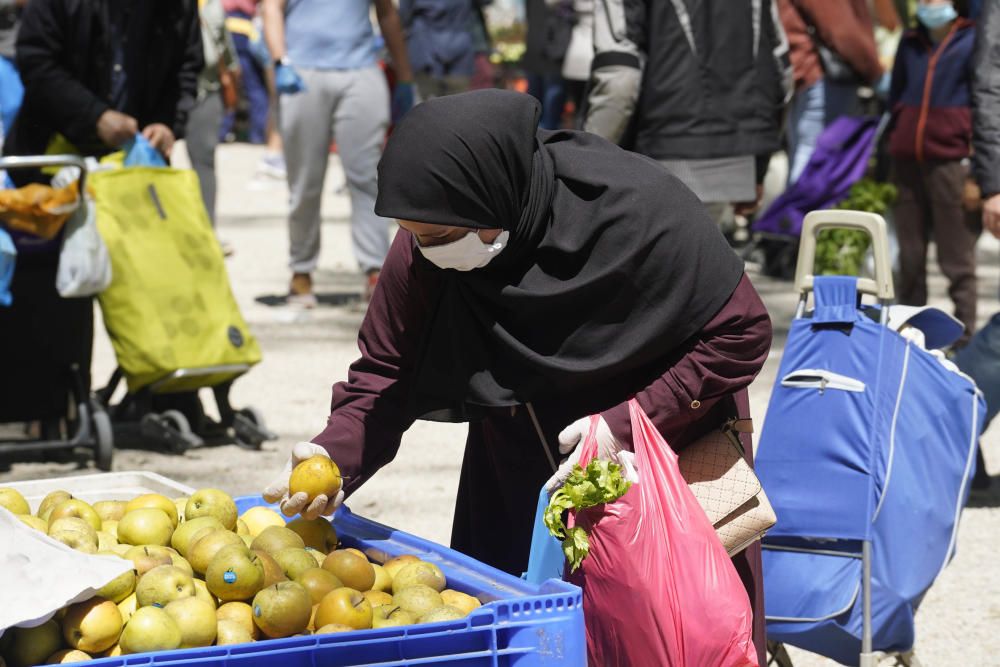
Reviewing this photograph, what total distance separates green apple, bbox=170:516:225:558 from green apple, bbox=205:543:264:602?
0.19 metres

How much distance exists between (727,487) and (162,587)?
107cm

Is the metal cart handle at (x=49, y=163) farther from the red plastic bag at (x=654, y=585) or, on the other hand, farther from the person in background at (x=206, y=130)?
the red plastic bag at (x=654, y=585)

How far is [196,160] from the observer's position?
26.8ft

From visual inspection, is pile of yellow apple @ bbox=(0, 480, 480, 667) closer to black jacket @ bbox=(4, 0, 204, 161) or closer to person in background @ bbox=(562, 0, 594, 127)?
black jacket @ bbox=(4, 0, 204, 161)

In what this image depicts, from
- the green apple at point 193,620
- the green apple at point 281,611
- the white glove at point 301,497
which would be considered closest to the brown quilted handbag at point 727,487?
the white glove at point 301,497

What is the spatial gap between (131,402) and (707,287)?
422cm

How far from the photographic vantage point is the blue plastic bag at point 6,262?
5.38 metres

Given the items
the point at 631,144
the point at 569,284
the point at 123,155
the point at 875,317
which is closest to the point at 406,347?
the point at 569,284

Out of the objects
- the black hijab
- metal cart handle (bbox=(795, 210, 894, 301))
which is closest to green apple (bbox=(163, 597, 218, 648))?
the black hijab

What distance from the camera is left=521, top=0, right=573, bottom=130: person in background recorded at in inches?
424

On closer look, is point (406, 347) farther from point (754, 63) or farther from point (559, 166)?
point (754, 63)

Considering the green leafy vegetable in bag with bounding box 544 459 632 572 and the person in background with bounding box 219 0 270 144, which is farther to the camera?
the person in background with bounding box 219 0 270 144

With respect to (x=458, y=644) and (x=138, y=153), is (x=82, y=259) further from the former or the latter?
(x=458, y=644)

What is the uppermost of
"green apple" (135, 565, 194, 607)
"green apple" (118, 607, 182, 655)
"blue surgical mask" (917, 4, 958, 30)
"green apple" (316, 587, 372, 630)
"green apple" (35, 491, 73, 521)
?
"blue surgical mask" (917, 4, 958, 30)
